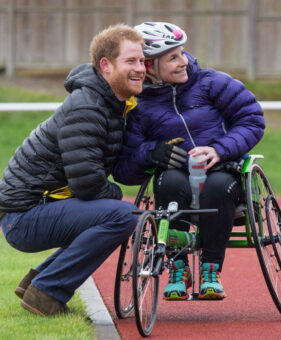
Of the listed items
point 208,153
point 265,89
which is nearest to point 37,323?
point 208,153

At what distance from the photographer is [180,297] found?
Answer: 5.66 meters

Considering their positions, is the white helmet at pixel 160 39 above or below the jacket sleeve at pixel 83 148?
above

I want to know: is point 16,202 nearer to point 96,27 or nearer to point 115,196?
point 115,196

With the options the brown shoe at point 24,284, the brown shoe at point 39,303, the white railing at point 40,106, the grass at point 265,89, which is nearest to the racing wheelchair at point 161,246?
the brown shoe at point 39,303

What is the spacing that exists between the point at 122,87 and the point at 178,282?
3.78ft

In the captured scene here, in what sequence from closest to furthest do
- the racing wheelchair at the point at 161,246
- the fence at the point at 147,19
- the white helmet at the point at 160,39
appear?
the racing wheelchair at the point at 161,246 → the white helmet at the point at 160,39 → the fence at the point at 147,19

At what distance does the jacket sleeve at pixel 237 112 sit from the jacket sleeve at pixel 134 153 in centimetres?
40

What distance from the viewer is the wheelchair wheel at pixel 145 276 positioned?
5.16m

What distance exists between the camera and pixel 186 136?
5.81m

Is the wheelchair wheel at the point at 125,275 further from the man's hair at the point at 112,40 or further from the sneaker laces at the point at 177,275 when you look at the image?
the man's hair at the point at 112,40

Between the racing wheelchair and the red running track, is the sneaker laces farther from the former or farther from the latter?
the red running track

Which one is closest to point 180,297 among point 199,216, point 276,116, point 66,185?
point 199,216

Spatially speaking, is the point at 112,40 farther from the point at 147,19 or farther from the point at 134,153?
the point at 147,19

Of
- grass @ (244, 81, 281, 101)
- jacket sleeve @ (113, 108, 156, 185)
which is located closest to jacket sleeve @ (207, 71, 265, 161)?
jacket sleeve @ (113, 108, 156, 185)
